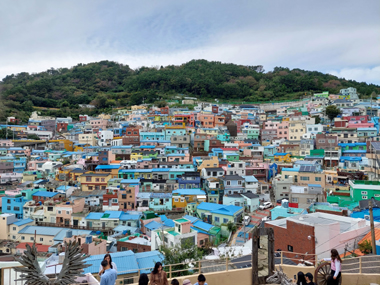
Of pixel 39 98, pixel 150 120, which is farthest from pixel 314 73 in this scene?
pixel 39 98

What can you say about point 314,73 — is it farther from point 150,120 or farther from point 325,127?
point 150,120

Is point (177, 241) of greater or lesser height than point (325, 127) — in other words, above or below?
below

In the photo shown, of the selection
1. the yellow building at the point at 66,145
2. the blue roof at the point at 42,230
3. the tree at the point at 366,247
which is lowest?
the blue roof at the point at 42,230

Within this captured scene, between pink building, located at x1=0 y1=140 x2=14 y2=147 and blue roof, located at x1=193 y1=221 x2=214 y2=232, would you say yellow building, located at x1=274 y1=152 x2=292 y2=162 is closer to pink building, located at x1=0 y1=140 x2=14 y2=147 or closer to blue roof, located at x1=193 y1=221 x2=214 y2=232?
blue roof, located at x1=193 y1=221 x2=214 y2=232

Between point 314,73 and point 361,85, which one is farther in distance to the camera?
point 314,73

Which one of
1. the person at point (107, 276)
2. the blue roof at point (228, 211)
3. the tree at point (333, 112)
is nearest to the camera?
the person at point (107, 276)

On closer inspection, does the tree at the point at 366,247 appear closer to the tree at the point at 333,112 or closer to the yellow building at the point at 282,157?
the yellow building at the point at 282,157

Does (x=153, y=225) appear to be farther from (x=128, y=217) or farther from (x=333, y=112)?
(x=333, y=112)

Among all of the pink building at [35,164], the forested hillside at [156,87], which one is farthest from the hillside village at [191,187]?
the forested hillside at [156,87]
